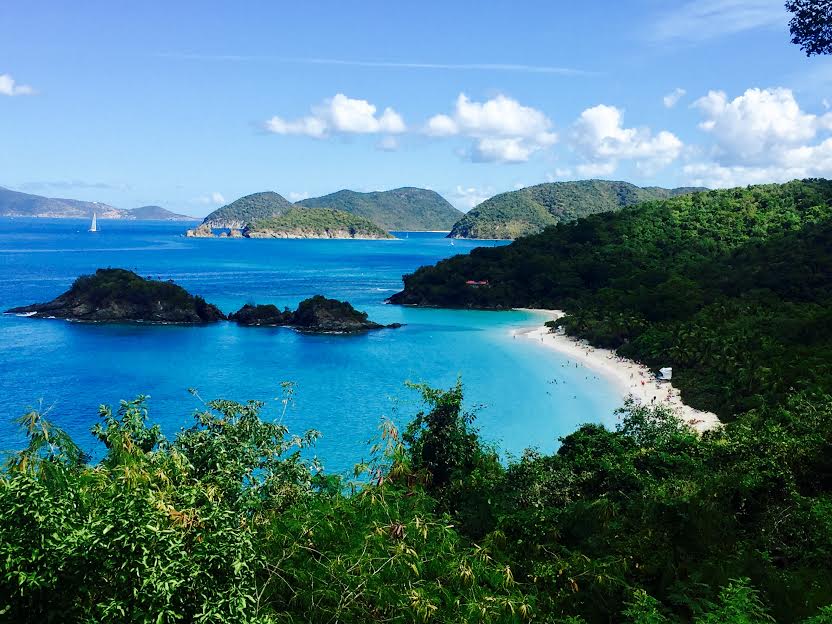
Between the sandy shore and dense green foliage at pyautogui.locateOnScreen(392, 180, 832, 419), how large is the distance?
753 millimetres

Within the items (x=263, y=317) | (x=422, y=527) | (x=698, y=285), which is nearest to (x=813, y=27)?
(x=422, y=527)

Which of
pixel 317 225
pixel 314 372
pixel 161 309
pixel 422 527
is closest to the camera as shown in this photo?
pixel 422 527

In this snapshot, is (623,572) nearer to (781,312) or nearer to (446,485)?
(446,485)

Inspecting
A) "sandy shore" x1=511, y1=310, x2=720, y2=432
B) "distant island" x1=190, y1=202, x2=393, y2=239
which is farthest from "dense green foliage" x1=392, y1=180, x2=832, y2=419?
"distant island" x1=190, y1=202, x2=393, y2=239

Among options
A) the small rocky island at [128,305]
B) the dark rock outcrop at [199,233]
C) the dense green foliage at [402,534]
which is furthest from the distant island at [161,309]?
the dark rock outcrop at [199,233]

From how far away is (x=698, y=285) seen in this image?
48656 millimetres

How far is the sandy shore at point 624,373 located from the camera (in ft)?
94.7

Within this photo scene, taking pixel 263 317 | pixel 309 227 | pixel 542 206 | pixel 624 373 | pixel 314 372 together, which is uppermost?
pixel 542 206

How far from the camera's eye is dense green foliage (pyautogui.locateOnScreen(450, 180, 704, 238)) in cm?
17275

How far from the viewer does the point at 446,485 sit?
1398cm

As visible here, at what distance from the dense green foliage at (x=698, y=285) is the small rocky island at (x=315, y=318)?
1578cm

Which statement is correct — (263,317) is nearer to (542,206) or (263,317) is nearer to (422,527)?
(422,527)

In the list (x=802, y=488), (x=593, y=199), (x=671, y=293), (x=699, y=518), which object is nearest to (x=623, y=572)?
(x=699, y=518)

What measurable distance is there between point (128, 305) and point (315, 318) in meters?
16.1
